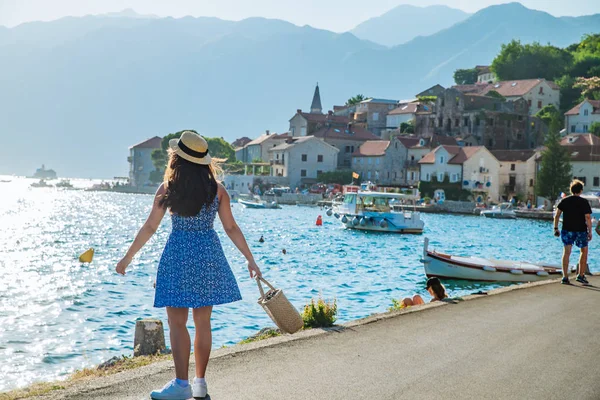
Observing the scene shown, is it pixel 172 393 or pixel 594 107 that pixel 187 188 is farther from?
pixel 594 107

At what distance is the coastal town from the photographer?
3858 inches

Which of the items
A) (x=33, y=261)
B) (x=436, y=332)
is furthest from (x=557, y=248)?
(x=436, y=332)

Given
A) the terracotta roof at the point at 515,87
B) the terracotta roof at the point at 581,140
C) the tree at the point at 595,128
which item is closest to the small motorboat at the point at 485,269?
the terracotta roof at the point at 581,140

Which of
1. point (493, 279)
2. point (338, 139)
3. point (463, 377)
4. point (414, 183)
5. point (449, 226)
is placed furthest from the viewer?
point (338, 139)

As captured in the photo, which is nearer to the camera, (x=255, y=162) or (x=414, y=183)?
(x=414, y=183)

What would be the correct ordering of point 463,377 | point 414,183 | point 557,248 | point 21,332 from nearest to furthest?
point 463,377 < point 21,332 < point 557,248 < point 414,183

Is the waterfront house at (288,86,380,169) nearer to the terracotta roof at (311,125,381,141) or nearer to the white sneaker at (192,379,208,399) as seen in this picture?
the terracotta roof at (311,125,381,141)

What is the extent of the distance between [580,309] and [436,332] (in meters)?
3.74

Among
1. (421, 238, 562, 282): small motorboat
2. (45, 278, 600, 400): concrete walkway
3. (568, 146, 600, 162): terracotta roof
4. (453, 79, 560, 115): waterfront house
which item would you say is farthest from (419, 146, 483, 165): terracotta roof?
(45, 278, 600, 400): concrete walkway

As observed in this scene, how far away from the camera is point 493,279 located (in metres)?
26.2

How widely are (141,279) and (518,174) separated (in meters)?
77.0

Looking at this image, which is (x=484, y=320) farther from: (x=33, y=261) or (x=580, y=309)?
(x=33, y=261)

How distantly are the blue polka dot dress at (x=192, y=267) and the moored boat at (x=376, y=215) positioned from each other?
185ft

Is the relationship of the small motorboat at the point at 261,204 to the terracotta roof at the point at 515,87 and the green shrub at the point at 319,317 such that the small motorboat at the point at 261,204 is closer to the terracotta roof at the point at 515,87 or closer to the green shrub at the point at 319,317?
the terracotta roof at the point at 515,87
